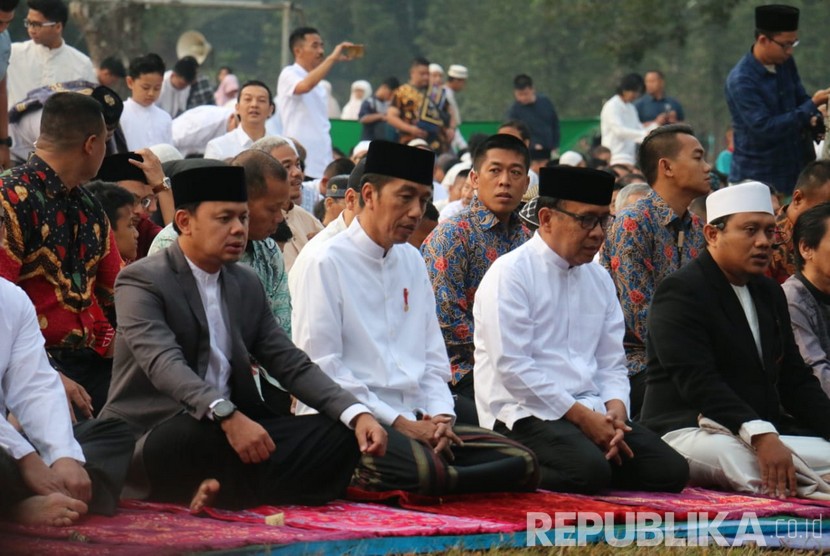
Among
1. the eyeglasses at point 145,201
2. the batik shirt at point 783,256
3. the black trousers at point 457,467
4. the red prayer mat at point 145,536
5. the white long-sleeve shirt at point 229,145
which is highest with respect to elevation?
the white long-sleeve shirt at point 229,145

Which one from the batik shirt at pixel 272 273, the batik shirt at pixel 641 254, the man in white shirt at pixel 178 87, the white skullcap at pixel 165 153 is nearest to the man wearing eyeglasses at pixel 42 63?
the white skullcap at pixel 165 153

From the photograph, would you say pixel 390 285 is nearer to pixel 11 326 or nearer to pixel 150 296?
pixel 150 296

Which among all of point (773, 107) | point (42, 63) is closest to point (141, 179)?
point (42, 63)

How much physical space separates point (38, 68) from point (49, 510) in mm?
6892

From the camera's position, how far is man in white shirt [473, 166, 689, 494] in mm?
6531

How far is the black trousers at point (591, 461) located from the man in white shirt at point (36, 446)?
1912 mm

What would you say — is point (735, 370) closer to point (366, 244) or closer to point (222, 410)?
point (366, 244)

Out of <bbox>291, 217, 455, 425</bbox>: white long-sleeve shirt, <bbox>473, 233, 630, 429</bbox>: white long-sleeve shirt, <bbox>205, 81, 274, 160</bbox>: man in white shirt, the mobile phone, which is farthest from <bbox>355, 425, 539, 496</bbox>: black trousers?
the mobile phone

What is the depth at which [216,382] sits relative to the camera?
5.91 meters

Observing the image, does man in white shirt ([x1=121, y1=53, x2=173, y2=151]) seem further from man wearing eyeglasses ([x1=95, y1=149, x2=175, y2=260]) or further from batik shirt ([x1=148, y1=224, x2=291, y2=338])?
batik shirt ([x1=148, y1=224, x2=291, y2=338])

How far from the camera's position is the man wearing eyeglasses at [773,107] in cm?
1030

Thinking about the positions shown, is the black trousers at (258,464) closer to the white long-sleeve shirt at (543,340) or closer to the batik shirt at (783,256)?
the white long-sleeve shirt at (543,340)

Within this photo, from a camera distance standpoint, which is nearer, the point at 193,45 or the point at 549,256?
the point at 549,256

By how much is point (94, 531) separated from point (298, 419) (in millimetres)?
1135
